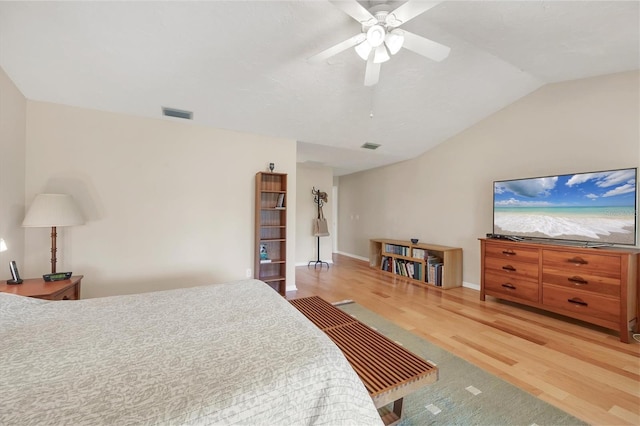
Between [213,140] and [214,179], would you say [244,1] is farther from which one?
[214,179]

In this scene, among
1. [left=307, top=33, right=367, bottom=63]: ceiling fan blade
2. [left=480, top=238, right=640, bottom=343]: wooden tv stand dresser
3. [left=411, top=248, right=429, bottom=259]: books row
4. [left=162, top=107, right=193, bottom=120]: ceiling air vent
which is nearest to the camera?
[left=307, top=33, right=367, bottom=63]: ceiling fan blade

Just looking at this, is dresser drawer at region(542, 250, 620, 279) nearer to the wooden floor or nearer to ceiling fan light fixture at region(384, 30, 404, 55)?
the wooden floor

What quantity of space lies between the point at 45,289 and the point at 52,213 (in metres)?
0.66

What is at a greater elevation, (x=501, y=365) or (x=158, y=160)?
(x=158, y=160)

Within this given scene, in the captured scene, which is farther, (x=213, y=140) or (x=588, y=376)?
(x=213, y=140)

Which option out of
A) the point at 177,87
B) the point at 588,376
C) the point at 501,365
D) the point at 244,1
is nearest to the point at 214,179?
the point at 177,87

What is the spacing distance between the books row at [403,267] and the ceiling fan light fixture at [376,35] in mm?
3497

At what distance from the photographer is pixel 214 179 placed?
11.1 feet

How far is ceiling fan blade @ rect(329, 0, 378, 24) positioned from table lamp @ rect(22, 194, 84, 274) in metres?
2.73

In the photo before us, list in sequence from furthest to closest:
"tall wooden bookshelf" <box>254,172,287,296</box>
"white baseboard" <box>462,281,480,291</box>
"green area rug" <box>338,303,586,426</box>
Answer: "white baseboard" <box>462,281,480,291</box> < "tall wooden bookshelf" <box>254,172,287,296</box> < "green area rug" <box>338,303,586,426</box>

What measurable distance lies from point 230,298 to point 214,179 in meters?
2.10

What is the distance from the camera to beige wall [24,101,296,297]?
267 cm

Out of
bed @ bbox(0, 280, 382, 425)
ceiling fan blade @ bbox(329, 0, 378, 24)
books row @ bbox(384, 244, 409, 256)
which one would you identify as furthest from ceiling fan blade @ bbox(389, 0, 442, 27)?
books row @ bbox(384, 244, 409, 256)

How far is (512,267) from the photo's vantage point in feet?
10.3
